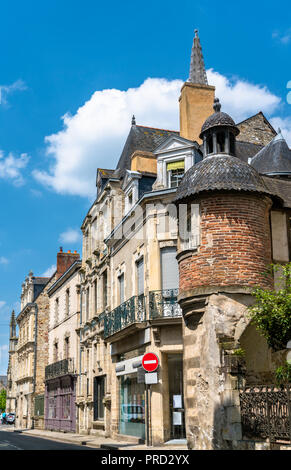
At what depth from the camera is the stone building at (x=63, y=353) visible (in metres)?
29.7

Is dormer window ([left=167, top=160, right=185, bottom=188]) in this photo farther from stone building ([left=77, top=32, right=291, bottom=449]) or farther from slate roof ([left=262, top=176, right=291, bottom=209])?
slate roof ([left=262, top=176, right=291, bottom=209])

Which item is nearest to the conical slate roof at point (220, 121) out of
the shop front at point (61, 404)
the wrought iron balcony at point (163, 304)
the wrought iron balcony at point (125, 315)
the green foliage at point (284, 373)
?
the green foliage at point (284, 373)

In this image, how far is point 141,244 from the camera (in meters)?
19.2

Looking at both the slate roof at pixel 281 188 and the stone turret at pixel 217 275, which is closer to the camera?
the stone turret at pixel 217 275

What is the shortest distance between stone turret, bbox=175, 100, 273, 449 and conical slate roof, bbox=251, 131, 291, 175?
18.3 ft

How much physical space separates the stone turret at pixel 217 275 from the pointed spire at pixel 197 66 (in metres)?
12.5

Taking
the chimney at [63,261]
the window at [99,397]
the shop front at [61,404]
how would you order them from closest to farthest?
the window at [99,397] → the shop front at [61,404] → the chimney at [63,261]

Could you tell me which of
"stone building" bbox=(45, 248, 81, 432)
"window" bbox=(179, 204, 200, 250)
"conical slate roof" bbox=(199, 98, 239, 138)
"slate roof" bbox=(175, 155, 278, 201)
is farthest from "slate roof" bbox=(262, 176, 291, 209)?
"stone building" bbox=(45, 248, 81, 432)

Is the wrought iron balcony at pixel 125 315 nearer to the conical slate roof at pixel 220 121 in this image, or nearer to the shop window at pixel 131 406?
the shop window at pixel 131 406

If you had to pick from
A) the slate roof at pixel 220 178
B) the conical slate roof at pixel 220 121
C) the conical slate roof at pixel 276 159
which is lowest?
the slate roof at pixel 220 178

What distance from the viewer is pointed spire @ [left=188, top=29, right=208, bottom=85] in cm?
2391

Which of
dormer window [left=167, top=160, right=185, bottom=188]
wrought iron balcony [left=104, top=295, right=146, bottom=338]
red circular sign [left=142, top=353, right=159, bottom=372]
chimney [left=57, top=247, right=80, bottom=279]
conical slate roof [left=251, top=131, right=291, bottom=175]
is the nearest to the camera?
red circular sign [left=142, top=353, right=159, bottom=372]

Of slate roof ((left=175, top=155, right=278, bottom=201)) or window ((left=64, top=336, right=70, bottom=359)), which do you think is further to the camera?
window ((left=64, top=336, right=70, bottom=359))

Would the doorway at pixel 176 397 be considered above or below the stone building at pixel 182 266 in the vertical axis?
below
